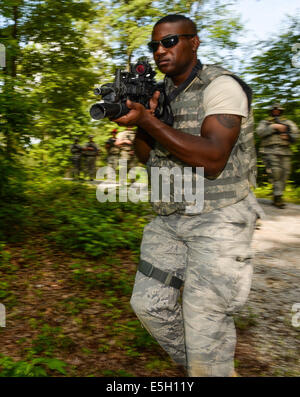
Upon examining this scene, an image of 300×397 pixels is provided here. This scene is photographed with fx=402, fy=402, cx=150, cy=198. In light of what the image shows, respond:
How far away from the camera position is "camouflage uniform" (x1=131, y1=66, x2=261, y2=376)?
2176 mm

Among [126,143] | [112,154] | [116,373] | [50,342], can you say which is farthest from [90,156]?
[116,373]

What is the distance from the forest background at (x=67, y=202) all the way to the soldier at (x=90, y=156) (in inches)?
17.6

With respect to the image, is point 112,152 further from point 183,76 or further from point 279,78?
point 183,76

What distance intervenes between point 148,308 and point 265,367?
4.30 feet

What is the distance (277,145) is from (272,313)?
18.3 ft

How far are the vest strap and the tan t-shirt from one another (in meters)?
0.99

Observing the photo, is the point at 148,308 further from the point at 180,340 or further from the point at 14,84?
the point at 14,84

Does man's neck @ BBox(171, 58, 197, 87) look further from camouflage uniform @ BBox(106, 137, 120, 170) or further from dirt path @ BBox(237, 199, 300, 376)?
camouflage uniform @ BBox(106, 137, 120, 170)

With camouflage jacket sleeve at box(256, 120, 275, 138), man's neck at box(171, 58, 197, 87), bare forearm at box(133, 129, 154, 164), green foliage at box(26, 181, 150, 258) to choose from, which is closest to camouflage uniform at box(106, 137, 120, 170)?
green foliage at box(26, 181, 150, 258)

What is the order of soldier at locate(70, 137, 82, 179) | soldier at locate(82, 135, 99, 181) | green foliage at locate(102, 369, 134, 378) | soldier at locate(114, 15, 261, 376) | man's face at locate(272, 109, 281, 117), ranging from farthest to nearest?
soldier at locate(82, 135, 99, 181) < soldier at locate(70, 137, 82, 179) < man's face at locate(272, 109, 281, 117) < green foliage at locate(102, 369, 134, 378) < soldier at locate(114, 15, 261, 376)

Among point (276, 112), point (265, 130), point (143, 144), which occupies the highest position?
point (276, 112)

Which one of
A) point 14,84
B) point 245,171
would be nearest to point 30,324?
point 245,171

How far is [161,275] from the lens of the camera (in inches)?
95.5

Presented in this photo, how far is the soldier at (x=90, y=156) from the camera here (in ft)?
38.0
